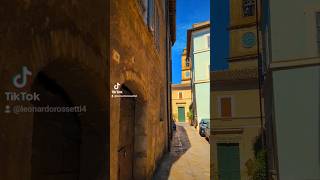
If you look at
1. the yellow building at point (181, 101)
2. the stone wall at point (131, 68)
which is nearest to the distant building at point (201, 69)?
the yellow building at point (181, 101)

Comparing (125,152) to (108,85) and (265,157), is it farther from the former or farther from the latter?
(265,157)

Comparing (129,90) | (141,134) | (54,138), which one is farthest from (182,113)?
(54,138)

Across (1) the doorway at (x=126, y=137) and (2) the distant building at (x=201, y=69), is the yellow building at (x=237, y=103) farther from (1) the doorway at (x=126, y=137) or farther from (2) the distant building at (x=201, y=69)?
(2) the distant building at (x=201, y=69)

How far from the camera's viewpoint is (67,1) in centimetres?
352

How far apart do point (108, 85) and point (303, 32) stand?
3537 mm

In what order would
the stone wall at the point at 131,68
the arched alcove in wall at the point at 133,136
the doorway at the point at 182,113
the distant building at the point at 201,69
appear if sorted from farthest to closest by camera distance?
the doorway at the point at 182,113 < the distant building at the point at 201,69 < the arched alcove in wall at the point at 133,136 < the stone wall at the point at 131,68

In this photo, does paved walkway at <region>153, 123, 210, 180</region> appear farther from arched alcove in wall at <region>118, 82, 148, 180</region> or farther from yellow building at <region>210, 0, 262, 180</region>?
arched alcove in wall at <region>118, 82, 148, 180</region>

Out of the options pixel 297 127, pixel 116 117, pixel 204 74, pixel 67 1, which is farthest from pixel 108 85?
pixel 204 74

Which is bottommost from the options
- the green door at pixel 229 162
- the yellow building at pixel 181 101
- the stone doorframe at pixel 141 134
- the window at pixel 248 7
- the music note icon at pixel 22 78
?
the green door at pixel 229 162

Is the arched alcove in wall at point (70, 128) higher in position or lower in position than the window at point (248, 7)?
lower

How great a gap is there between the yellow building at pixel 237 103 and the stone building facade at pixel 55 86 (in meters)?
8.87

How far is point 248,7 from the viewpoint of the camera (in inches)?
575

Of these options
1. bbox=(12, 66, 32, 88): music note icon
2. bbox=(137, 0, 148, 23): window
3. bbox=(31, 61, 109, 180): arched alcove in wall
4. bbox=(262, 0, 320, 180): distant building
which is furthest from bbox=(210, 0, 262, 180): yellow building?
bbox=(12, 66, 32, 88): music note icon

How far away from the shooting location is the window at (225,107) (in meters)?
13.9
